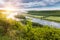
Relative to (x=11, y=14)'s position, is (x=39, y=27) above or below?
below

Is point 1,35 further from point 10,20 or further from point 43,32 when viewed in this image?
point 43,32

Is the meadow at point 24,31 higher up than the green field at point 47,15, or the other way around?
the green field at point 47,15

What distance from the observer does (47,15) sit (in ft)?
6.46

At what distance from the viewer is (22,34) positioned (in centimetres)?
200

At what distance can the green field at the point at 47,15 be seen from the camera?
1946 mm

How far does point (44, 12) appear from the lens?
199 cm

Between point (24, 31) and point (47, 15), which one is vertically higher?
point (47, 15)

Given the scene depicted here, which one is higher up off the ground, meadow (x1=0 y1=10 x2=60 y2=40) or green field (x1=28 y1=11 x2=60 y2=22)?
green field (x1=28 y1=11 x2=60 y2=22)

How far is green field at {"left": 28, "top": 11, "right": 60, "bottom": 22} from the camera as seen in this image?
1.95 metres

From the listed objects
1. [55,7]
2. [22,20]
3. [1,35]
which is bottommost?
[1,35]

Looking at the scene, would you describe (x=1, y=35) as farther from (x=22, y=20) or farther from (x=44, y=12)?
(x=44, y=12)

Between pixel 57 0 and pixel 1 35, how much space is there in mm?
688

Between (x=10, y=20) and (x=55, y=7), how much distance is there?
1.60ft

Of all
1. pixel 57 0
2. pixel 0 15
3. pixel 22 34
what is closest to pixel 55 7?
pixel 57 0
